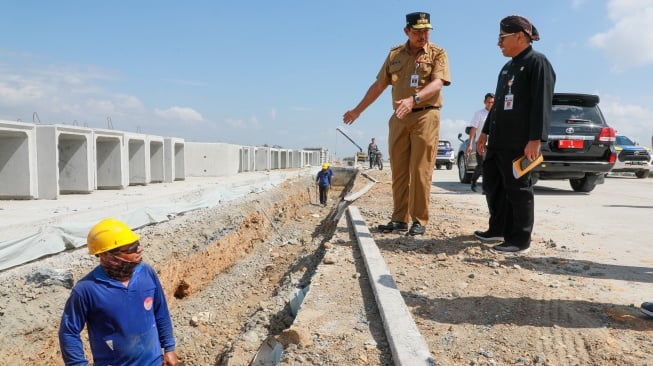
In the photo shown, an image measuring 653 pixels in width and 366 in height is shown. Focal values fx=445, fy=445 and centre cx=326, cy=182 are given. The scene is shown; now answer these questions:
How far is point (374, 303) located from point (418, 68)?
8.13ft

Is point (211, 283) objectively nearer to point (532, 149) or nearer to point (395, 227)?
point (395, 227)

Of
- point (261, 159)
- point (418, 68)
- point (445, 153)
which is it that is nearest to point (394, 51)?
point (418, 68)

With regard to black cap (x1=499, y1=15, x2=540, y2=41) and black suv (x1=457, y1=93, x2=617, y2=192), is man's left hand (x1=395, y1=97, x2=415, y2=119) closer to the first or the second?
black cap (x1=499, y1=15, x2=540, y2=41)

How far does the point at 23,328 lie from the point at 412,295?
380 centimetres

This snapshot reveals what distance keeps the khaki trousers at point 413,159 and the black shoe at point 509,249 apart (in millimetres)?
794

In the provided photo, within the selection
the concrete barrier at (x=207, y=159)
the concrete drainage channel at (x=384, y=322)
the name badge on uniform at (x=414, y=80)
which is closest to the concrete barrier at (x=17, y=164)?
the concrete drainage channel at (x=384, y=322)

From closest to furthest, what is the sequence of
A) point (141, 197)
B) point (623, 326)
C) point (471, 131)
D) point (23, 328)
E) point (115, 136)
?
point (623, 326) < point (23, 328) < point (471, 131) < point (141, 197) < point (115, 136)

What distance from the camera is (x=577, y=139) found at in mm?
8258

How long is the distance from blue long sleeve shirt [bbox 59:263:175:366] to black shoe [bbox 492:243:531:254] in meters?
2.81

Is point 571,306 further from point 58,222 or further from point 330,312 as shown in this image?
point 58,222

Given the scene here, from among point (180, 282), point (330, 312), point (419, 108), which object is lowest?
point (180, 282)

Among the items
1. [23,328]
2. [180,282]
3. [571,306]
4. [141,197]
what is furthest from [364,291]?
[141,197]

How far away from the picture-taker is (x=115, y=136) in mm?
11898

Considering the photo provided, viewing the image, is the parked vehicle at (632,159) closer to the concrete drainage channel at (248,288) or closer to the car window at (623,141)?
the car window at (623,141)
